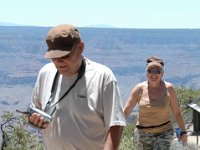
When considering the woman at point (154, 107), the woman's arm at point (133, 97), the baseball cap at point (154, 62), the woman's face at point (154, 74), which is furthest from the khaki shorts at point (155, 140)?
the baseball cap at point (154, 62)

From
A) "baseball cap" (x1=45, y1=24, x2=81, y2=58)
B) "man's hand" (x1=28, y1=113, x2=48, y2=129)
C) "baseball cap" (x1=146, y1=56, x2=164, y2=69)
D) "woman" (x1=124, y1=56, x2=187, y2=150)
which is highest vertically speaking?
"baseball cap" (x1=45, y1=24, x2=81, y2=58)

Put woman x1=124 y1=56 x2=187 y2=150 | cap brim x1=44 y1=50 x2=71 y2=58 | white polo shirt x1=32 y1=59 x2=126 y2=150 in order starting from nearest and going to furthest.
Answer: cap brim x1=44 y1=50 x2=71 y2=58
white polo shirt x1=32 y1=59 x2=126 y2=150
woman x1=124 y1=56 x2=187 y2=150

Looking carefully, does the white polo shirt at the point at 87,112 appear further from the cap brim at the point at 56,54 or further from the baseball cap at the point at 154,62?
the baseball cap at the point at 154,62

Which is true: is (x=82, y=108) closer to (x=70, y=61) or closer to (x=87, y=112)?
(x=87, y=112)

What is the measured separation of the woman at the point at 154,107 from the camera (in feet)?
19.1

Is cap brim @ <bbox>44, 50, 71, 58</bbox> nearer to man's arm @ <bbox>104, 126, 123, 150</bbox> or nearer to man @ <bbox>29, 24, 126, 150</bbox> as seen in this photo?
man @ <bbox>29, 24, 126, 150</bbox>

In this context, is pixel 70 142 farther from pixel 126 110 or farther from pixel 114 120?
pixel 126 110

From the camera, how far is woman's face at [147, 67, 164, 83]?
584 cm

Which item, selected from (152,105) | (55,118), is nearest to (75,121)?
(55,118)

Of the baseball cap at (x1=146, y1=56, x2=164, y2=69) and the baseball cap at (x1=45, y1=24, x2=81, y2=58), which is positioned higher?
the baseball cap at (x1=45, y1=24, x2=81, y2=58)

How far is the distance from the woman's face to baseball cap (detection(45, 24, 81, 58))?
2.47 meters

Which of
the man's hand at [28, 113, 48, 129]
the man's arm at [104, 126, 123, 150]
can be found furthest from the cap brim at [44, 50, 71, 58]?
the man's arm at [104, 126, 123, 150]

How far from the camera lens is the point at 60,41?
11.3ft

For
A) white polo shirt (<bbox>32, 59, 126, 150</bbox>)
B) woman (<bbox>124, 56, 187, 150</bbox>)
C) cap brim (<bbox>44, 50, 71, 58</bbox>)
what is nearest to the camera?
cap brim (<bbox>44, 50, 71, 58</bbox>)
